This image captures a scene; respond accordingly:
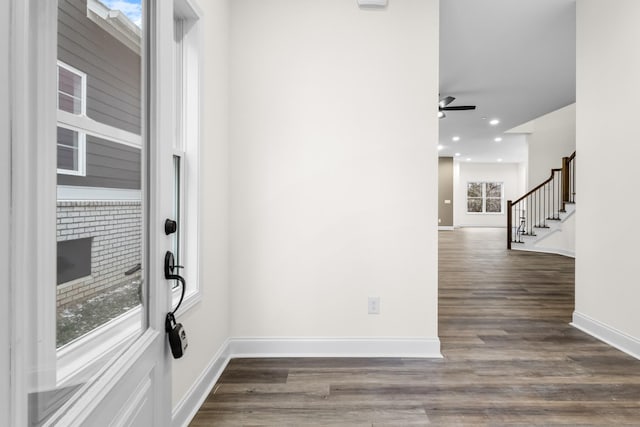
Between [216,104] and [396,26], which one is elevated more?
[396,26]

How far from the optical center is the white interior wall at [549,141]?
307 inches

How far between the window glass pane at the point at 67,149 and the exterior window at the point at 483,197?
1555 cm

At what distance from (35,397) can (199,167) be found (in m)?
1.37

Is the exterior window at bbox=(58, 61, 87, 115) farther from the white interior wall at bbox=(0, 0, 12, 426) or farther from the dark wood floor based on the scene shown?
the dark wood floor

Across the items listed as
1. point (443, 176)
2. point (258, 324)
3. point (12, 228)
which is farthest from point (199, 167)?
point (443, 176)

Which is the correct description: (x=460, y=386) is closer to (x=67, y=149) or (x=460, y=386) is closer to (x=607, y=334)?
(x=607, y=334)

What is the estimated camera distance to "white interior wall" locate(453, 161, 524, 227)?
14219 millimetres


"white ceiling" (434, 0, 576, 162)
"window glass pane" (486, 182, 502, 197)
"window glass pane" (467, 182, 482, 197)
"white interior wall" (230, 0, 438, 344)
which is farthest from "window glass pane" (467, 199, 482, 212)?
"white interior wall" (230, 0, 438, 344)

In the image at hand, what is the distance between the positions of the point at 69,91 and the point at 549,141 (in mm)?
10128

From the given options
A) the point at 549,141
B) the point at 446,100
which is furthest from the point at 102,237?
the point at 549,141

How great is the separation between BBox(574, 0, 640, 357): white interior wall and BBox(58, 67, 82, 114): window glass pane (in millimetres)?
3134

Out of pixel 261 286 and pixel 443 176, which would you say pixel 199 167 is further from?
pixel 443 176

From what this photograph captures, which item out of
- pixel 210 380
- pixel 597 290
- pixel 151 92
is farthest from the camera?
pixel 597 290

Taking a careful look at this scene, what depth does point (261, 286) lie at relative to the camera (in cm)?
220
